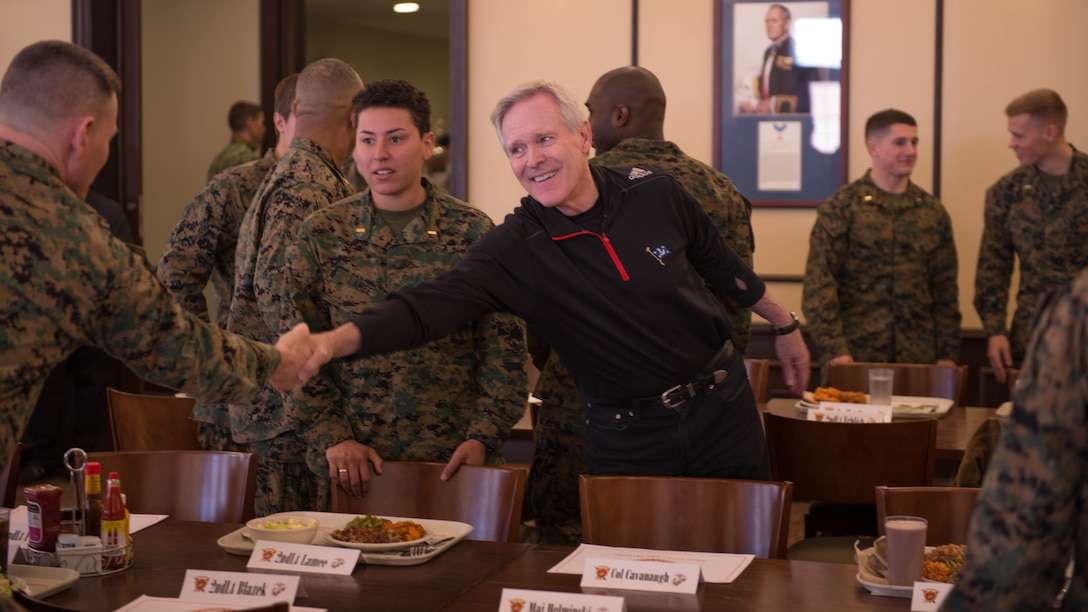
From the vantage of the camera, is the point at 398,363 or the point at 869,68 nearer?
the point at 398,363

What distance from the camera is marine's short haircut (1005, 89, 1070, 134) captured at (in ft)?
17.2

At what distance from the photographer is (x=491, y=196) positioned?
6438mm

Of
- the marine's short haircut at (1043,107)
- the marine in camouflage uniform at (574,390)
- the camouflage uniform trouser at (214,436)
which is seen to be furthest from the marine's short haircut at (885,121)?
the camouflage uniform trouser at (214,436)

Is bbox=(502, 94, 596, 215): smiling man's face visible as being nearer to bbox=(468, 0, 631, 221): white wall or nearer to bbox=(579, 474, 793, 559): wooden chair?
bbox=(579, 474, 793, 559): wooden chair

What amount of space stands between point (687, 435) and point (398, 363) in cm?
75

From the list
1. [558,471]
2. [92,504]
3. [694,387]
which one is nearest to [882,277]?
[558,471]

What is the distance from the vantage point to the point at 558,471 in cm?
378

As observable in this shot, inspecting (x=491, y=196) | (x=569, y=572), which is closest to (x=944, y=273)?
(x=491, y=196)

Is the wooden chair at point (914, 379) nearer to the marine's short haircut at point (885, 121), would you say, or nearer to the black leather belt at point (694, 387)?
the marine's short haircut at point (885, 121)

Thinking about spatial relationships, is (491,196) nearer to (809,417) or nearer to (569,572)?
(809,417)

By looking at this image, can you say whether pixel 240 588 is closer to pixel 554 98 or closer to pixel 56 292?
pixel 56 292

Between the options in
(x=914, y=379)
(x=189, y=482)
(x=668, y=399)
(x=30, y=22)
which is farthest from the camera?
(x=30, y=22)

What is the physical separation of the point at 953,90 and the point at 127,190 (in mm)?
4677

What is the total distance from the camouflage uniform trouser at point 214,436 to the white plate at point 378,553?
1308mm
